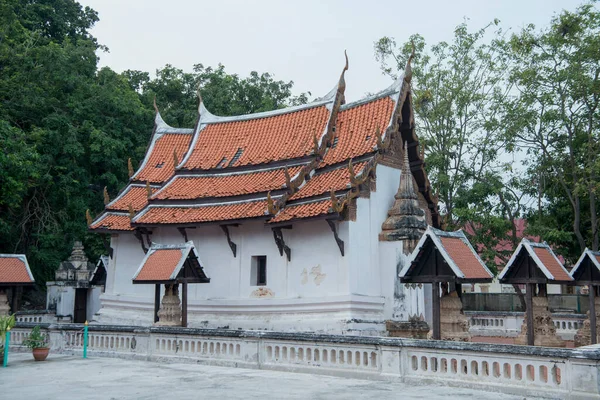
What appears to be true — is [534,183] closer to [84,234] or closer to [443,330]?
[443,330]

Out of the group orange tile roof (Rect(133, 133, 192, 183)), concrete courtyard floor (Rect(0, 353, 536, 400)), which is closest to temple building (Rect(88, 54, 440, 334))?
orange tile roof (Rect(133, 133, 192, 183))

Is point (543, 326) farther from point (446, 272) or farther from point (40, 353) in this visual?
point (40, 353)

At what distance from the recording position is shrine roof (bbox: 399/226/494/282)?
13.3m

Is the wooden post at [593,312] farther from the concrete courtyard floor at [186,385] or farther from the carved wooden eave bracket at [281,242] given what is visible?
the carved wooden eave bracket at [281,242]

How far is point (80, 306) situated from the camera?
1146 inches

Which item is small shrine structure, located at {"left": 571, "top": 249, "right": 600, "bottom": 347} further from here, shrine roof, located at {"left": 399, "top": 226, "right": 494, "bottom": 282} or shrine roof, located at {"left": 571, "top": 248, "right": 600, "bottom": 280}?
shrine roof, located at {"left": 399, "top": 226, "right": 494, "bottom": 282}

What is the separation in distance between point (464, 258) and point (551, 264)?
363 cm

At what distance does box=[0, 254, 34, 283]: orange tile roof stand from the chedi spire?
1179 cm

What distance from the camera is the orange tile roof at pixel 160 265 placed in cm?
1702

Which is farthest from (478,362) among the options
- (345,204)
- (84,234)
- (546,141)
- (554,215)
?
(84,234)

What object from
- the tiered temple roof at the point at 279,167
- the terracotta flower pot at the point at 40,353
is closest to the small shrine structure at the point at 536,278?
the tiered temple roof at the point at 279,167

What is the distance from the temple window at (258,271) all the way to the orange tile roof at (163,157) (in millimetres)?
6347

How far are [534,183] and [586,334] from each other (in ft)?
40.3

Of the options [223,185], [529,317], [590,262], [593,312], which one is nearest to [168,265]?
[223,185]
